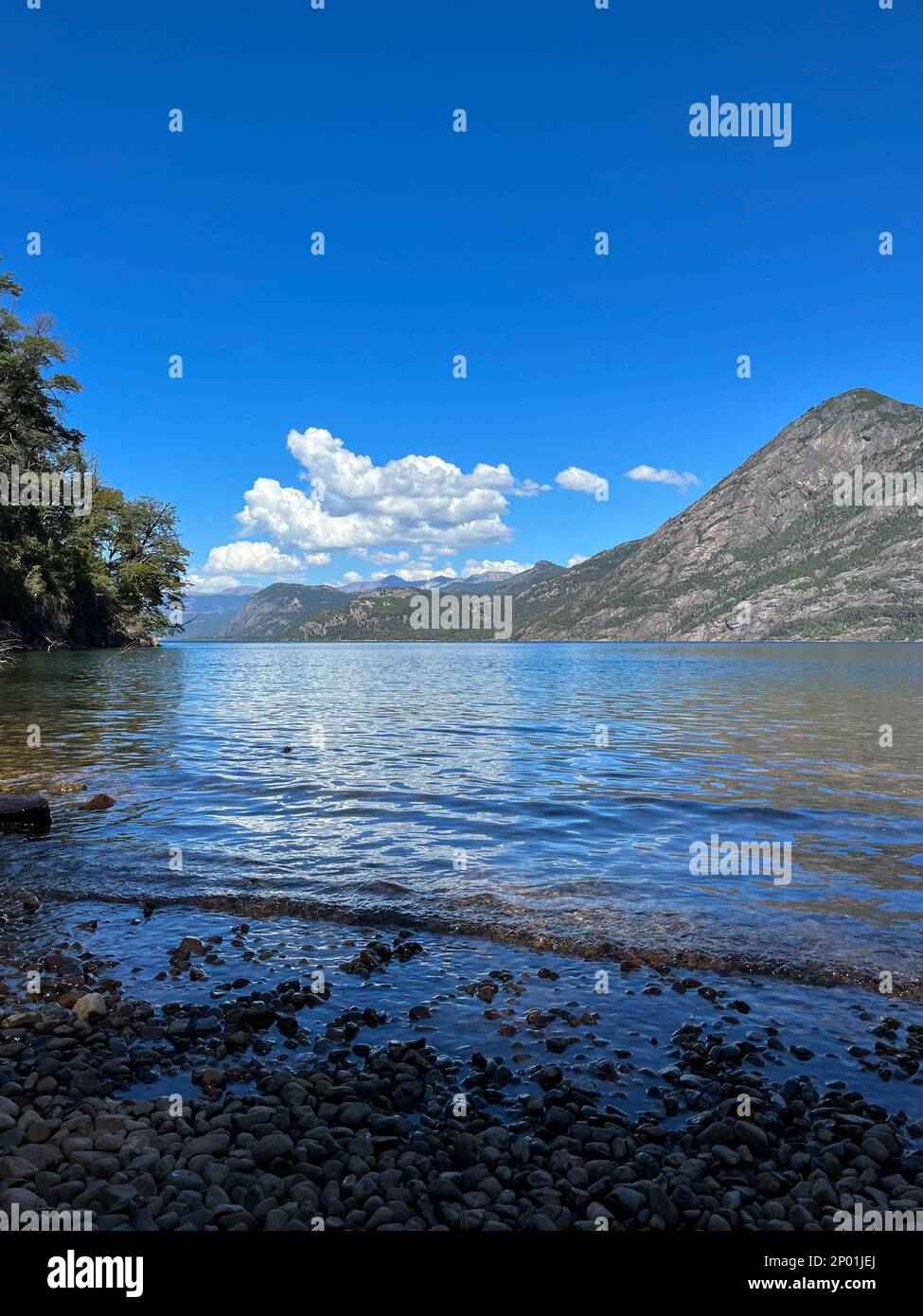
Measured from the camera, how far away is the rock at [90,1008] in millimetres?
7891

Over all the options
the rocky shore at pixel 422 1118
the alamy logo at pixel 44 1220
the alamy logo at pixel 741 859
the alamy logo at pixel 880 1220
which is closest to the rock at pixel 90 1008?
the rocky shore at pixel 422 1118

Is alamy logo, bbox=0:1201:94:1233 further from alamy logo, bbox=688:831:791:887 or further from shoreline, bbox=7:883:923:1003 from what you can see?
alamy logo, bbox=688:831:791:887

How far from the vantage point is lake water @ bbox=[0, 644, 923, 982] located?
11.5m

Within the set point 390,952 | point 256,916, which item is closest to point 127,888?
point 256,916

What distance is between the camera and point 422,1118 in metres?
6.16

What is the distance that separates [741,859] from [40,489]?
73.3 m

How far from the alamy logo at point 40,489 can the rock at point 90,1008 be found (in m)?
65.8

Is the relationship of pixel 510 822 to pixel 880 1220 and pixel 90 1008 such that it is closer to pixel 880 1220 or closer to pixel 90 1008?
pixel 90 1008

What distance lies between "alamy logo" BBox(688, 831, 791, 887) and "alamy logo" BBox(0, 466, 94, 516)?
64952 mm

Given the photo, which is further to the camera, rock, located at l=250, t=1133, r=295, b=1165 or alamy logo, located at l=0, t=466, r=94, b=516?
alamy logo, located at l=0, t=466, r=94, b=516

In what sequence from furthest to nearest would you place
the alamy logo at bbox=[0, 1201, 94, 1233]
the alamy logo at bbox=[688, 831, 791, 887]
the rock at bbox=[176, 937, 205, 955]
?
the alamy logo at bbox=[688, 831, 791, 887] < the rock at bbox=[176, 937, 205, 955] < the alamy logo at bbox=[0, 1201, 94, 1233]

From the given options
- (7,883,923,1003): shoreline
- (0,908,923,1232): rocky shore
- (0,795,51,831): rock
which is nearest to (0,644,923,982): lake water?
(7,883,923,1003): shoreline
